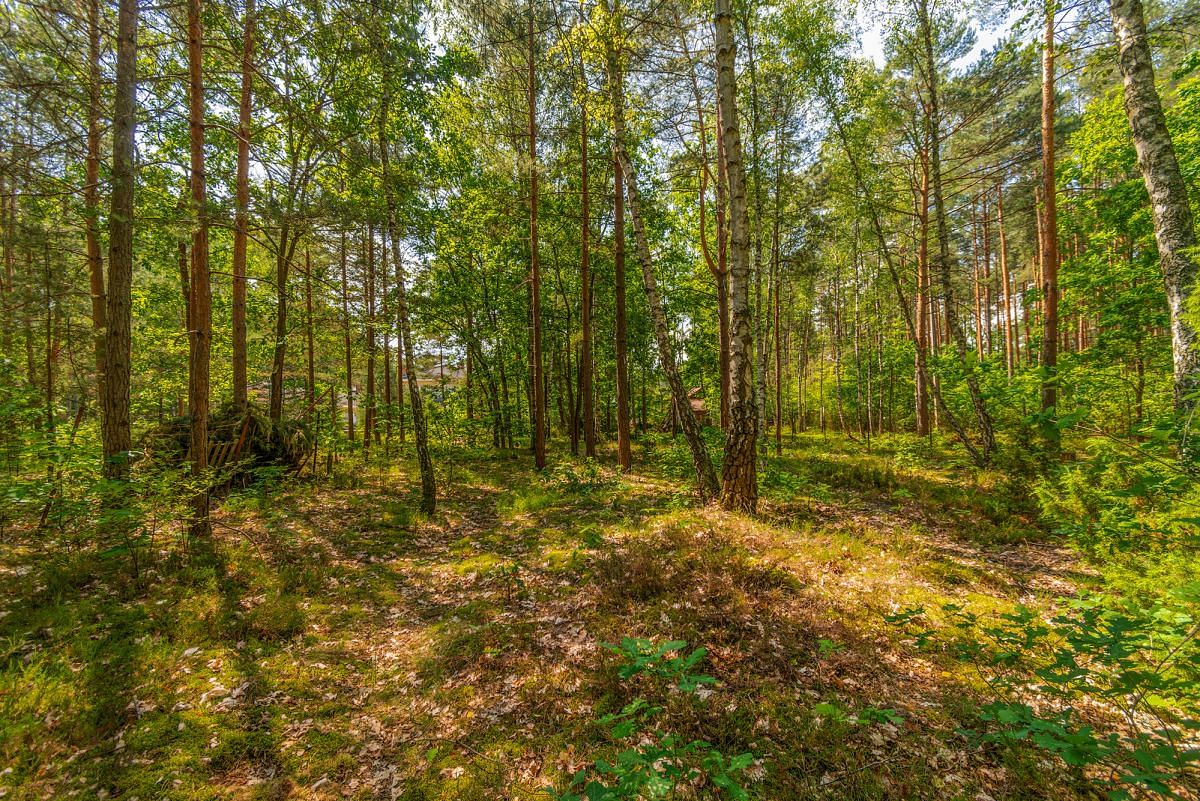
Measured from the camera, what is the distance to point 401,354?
9617 millimetres

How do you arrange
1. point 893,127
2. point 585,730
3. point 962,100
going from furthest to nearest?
point 962,100 → point 893,127 → point 585,730

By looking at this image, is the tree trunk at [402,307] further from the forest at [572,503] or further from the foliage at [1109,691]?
the foliage at [1109,691]

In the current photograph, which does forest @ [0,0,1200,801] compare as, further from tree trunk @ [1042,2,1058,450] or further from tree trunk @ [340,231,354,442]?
tree trunk @ [340,231,354,442]

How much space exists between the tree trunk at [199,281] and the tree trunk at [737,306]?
754 centimetres

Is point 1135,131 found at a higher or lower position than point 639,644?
higher

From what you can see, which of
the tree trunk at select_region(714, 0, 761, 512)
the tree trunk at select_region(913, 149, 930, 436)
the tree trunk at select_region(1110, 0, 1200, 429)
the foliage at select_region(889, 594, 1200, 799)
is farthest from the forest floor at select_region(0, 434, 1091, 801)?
the tree trunk at select_region(913, 149, 930, 436)

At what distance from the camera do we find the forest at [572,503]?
115 inches

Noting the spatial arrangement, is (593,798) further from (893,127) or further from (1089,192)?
(893,127)

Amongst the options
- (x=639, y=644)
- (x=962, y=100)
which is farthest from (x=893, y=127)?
(x=639, y=644)

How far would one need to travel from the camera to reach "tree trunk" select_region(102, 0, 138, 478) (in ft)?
17.5

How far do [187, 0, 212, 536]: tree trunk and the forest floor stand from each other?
3.95 feet

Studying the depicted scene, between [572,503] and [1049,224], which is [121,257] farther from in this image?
[1049,224]

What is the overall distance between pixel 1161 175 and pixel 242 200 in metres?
13.6

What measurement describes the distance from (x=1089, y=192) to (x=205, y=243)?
744 inches
